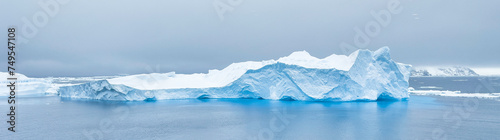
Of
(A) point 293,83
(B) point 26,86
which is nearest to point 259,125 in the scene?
(A) point 293,83

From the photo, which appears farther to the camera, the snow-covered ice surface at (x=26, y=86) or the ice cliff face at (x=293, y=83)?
the snow-covered ice surface at (x=26, y=86)

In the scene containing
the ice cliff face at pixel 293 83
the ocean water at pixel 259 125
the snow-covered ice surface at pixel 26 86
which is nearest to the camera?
the ocean water at pixel 259 125

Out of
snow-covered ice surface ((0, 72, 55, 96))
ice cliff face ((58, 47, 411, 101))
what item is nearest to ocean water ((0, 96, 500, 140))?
ice cliff face ((58, 47, 411, 101))

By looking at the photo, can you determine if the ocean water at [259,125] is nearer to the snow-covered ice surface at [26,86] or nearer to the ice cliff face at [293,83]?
the ice cliff face at [293,83]

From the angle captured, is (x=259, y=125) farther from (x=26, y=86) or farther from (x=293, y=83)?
(x=26, y=86)

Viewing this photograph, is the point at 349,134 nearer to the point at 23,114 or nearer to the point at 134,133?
the point at 134,133

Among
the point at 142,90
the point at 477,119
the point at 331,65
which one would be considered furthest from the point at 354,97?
the point at 142,90

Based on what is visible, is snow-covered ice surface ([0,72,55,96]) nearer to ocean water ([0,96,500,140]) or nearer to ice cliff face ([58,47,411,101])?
ice cliff face ([58,47,411,101])

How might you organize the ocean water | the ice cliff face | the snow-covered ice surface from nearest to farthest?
the ocean water < the ice cliff face < the snow-covered ice surface

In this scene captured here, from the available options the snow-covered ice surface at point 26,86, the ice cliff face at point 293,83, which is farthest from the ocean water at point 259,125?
the snow-covered ice surface at point 26,86
